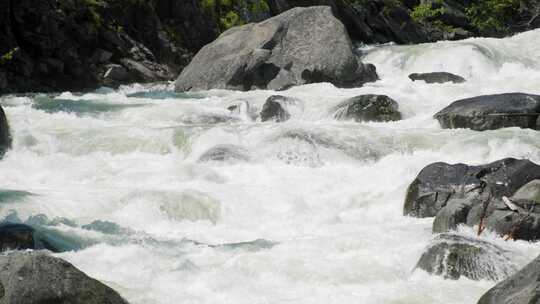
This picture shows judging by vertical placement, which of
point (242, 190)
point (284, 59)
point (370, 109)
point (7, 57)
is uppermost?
point (7, 57)

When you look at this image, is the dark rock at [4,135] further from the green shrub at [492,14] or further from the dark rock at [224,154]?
the green shrub at [492,14]

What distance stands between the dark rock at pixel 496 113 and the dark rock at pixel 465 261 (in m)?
7.52

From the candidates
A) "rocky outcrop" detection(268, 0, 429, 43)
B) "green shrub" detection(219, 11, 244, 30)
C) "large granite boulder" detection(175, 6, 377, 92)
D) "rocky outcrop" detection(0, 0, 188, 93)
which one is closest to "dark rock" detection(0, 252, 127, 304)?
"rocky outcrop" detection(0, 0, 188, 93)

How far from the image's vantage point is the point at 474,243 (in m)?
8.36

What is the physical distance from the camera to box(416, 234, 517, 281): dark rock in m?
7.99

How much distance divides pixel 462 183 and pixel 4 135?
10.3 meters

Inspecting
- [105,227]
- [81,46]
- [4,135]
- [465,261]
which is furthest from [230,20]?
[465,261]

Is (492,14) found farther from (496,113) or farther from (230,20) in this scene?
(496,113)

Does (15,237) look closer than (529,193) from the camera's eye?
→ Yes

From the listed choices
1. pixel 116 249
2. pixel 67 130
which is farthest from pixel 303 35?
pixel 116 249

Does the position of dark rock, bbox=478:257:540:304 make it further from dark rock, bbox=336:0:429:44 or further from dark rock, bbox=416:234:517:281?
dark rock, bbox=336:0:429:44

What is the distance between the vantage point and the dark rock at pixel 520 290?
5848mm

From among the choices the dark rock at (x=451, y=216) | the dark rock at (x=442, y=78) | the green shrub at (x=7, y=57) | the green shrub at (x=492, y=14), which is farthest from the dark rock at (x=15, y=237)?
the green shrub at (x=492, y=14)

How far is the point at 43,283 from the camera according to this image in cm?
613
